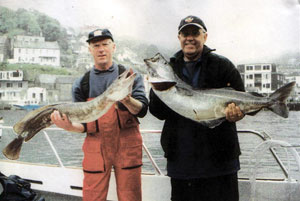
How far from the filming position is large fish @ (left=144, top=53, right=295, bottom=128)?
228 centimetres

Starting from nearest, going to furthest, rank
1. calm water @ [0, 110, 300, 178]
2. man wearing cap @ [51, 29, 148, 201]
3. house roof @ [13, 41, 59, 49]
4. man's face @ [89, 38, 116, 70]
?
calm water @ [0, 110, 300, 178] < man wearing cap @ [51, 29, 148, 201] < man's face @ [89, 38, 116, 70] < house roof @ [13, 41, 59, 49]

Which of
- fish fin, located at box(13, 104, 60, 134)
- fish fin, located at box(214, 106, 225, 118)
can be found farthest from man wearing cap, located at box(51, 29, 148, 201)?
fish fin, located at box(214, 106, 225, 118)

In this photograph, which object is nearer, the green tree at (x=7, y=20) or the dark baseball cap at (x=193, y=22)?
the dark baseball cap at (x=193, y=22)

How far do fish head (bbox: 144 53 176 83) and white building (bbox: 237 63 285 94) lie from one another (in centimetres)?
60

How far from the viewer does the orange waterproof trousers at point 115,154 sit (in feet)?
8.67

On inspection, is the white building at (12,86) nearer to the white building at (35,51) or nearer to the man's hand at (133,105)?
the white building at (35,51)

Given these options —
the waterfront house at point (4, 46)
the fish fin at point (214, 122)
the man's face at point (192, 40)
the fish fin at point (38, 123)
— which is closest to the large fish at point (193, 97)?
the fish fin at point (214, 122)

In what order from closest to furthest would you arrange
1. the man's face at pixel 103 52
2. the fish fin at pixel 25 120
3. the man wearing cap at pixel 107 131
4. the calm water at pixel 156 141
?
1. the calm water at pixel 156 141
2. the man wearing cap at pixel 107 131
3. the man's face at pixel 103 52
4. the fish fin at pixel 25 120

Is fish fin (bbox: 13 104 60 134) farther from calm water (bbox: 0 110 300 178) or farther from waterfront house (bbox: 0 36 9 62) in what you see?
waterfront house (bbox: 0 36 9 62)

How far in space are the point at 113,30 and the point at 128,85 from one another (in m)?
0.64

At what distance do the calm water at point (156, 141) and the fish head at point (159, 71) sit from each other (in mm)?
407

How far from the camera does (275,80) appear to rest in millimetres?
2551

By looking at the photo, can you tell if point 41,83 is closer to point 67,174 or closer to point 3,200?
point 67,174

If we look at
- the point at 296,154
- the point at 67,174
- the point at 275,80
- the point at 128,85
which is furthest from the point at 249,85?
the point at 67,174
